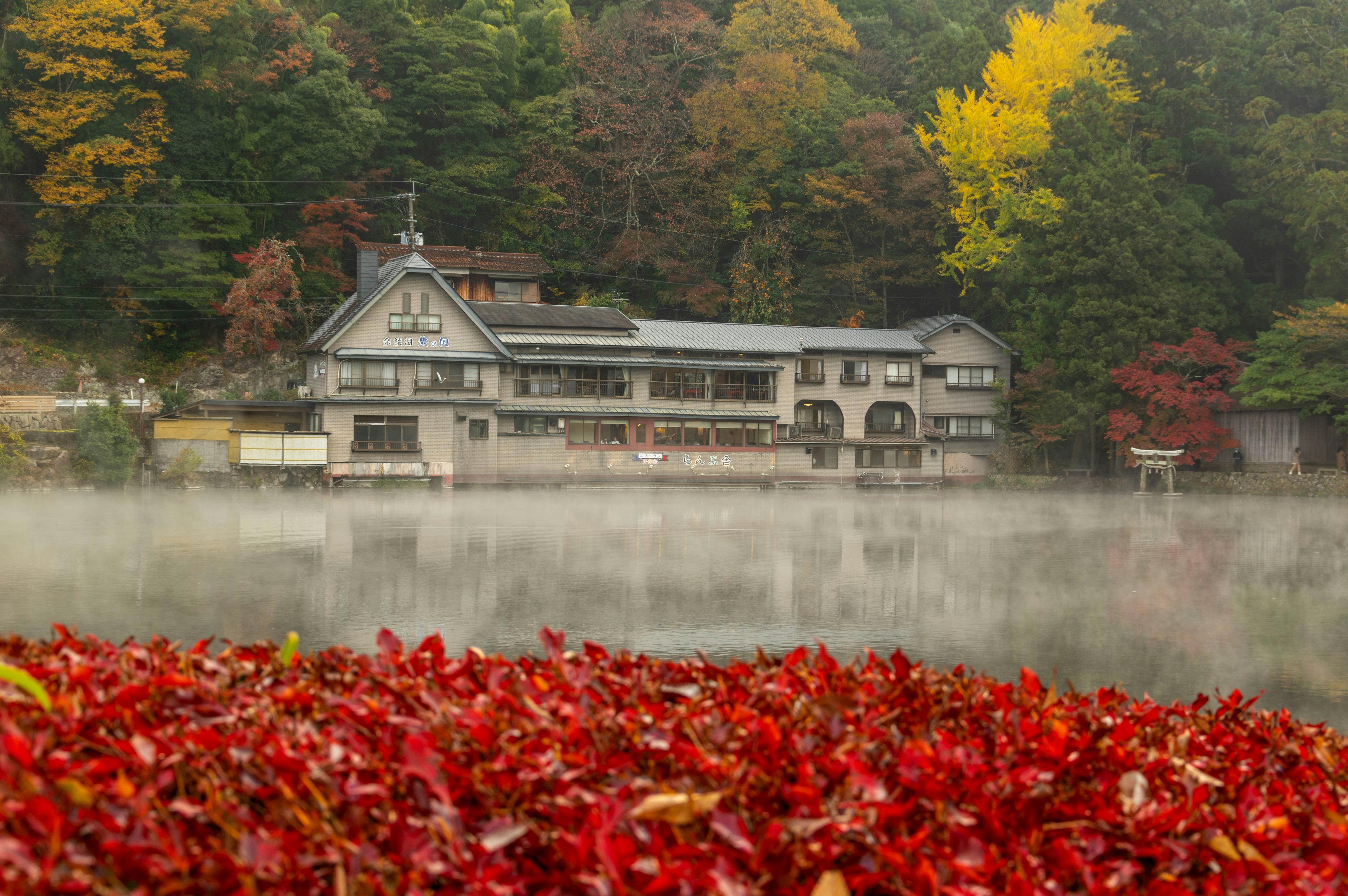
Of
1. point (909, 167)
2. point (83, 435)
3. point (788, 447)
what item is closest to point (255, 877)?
point (83, 435)

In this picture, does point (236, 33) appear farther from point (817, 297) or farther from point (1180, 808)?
point (1180, 808)

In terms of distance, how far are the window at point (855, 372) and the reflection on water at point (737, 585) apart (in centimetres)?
2245

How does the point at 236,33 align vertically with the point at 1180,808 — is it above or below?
above

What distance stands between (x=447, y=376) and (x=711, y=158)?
68.1ft

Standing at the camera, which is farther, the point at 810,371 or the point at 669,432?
the point at 810,371

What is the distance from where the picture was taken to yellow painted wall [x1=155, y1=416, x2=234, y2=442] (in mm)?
38250

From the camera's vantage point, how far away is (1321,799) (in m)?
3.04

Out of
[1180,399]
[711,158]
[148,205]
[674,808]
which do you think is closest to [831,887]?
[674,808]

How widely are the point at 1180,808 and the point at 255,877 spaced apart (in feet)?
7.65

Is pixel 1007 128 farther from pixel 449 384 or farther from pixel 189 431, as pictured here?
pixel 189 431

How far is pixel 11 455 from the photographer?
3294 centimetres

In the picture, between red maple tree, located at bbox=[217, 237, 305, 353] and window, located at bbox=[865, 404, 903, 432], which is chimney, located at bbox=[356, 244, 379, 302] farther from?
window, located at bbox=[865, 404, 903, 432]

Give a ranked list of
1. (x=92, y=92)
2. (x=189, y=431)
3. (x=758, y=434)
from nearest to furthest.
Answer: (x=189, y=431), (x=92, y=92), (x=758, y=434)

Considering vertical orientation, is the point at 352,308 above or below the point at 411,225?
below
